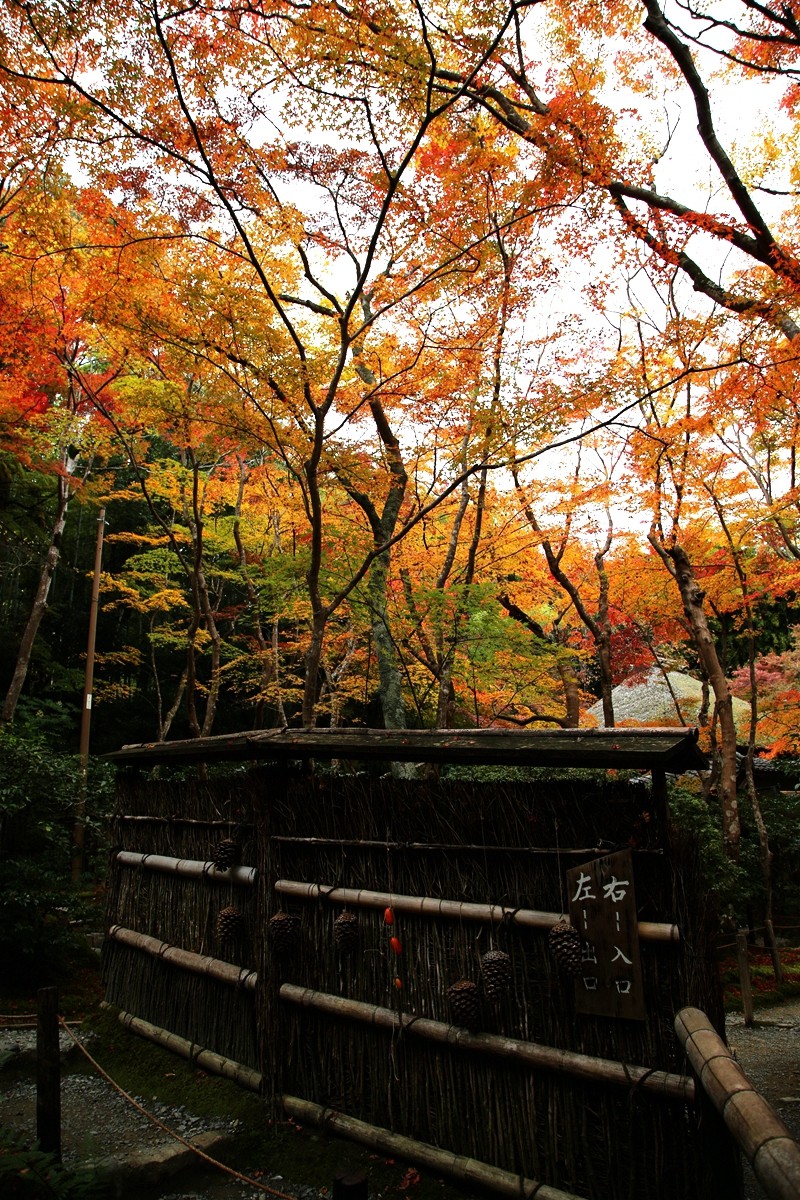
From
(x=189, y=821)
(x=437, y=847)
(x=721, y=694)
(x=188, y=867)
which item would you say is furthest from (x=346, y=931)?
(x=721, y=694)

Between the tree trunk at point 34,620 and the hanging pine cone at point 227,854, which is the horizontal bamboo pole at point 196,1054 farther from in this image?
the tree trunk at point 34,620

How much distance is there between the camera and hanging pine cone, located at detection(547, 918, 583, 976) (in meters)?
3.51

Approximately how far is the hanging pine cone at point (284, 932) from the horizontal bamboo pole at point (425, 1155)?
0.97 m

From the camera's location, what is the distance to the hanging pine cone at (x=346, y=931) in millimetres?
4582

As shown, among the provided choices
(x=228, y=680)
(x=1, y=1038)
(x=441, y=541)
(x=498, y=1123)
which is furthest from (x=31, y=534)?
(x=498, y=1123)

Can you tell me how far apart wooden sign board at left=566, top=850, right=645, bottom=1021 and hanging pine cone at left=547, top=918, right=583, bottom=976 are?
5cm

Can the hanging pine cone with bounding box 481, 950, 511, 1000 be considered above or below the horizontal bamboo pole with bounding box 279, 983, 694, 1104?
above

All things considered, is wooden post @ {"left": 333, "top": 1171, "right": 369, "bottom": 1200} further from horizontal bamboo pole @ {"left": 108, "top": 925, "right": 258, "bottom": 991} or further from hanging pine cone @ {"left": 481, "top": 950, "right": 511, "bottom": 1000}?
horizontal bamboo pole @ {"left": 108, "top": 925, "right": 258, "bottom": 991}

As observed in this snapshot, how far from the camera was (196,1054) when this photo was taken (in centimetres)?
573

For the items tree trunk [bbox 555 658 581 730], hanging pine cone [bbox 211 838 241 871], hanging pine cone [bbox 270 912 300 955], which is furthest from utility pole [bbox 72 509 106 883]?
tree trunk [bbox 555 658 581 730]

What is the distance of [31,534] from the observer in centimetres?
1711

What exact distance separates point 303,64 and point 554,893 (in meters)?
7.80

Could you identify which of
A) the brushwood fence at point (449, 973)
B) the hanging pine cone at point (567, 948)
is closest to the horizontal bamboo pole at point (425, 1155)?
the brushwood fence at point (449, 973)

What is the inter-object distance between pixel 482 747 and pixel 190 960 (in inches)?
139
